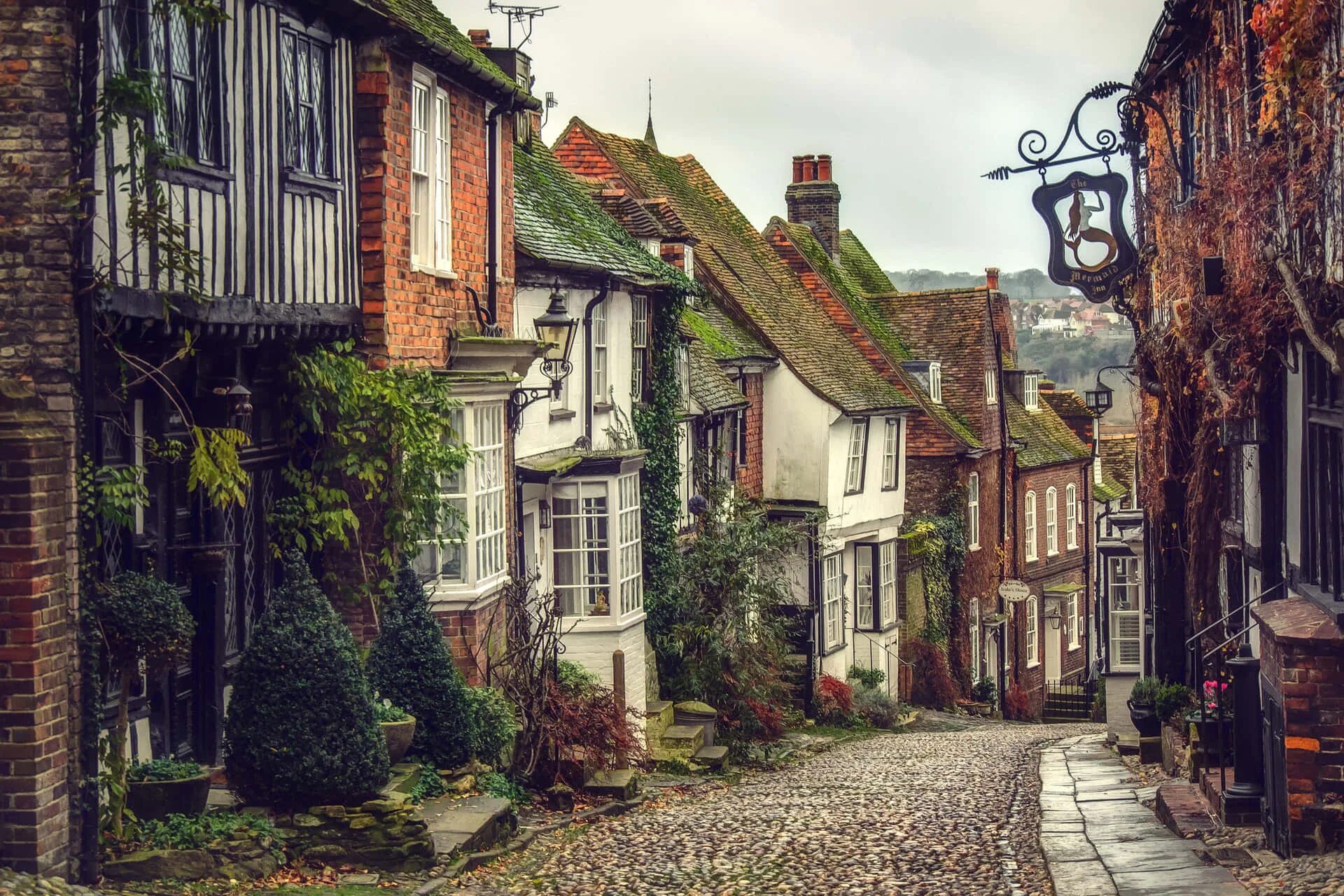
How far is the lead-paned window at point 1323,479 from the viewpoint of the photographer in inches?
409

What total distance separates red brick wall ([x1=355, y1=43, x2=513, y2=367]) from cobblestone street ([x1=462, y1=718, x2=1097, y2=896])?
185 inches

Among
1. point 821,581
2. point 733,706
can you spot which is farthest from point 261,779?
point 821,581

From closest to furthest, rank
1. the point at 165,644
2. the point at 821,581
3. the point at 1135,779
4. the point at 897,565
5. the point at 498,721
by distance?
the point at 165,644, the point at 498,721, the point at 1135,779, the point at 821,581, the point at 897,565

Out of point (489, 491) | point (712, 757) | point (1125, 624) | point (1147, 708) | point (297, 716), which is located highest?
point (489, 491)

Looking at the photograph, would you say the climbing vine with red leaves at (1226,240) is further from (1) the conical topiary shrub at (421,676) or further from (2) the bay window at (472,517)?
(1) the conical topiary shrub at (421,676)

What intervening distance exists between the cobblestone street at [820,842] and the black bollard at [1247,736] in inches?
66.5

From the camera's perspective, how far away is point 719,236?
31.4m

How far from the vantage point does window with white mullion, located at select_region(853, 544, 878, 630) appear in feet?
104

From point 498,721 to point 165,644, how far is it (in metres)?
5.25

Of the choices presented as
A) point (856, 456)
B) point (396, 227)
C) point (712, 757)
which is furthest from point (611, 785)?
point (856, 456)

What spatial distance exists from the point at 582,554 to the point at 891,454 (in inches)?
593

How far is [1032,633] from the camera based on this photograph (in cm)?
4125

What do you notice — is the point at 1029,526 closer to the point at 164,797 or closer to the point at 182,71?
the point at 182,71

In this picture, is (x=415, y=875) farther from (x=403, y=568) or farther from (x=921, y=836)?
(x=921, y=836)
